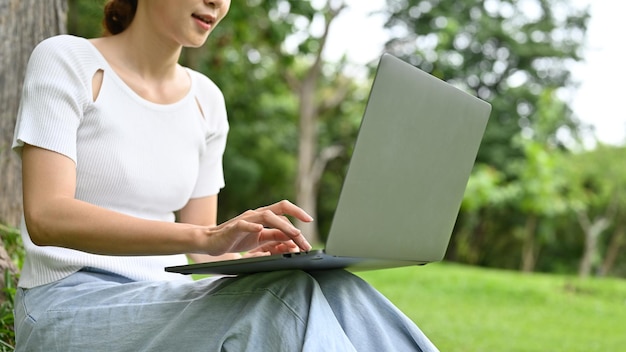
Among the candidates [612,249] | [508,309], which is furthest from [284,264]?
[612,249]

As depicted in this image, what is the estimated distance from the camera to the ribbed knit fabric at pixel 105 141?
4.67ft

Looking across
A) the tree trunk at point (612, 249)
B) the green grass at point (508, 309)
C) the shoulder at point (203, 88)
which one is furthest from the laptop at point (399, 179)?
the tree trunk at point (612, 249)

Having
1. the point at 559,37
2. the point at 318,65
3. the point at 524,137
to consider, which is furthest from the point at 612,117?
the point at 318,65

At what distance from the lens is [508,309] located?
6.30 m

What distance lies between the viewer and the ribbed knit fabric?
142cm

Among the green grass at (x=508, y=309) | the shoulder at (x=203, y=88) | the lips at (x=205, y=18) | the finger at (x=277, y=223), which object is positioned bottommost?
the green grass at (x=508, y=309)

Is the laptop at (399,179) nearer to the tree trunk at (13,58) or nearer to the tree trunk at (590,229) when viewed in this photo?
the tree trunk at (13,58)

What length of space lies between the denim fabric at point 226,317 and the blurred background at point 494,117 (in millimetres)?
9916

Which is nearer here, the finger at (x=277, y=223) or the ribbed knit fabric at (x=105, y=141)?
the finger at (x=277, y=223)

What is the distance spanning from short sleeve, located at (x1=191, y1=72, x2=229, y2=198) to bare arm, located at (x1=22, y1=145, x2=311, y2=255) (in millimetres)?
466

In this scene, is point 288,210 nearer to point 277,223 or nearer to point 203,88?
point 277,223

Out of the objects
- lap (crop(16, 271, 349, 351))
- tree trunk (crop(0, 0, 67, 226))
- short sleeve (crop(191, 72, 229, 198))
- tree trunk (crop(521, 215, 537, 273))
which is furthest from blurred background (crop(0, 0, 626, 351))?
lap (crop(16, 271, 349, 351))

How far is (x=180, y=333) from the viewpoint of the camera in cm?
127

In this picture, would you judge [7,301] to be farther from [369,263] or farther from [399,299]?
[399,299]
